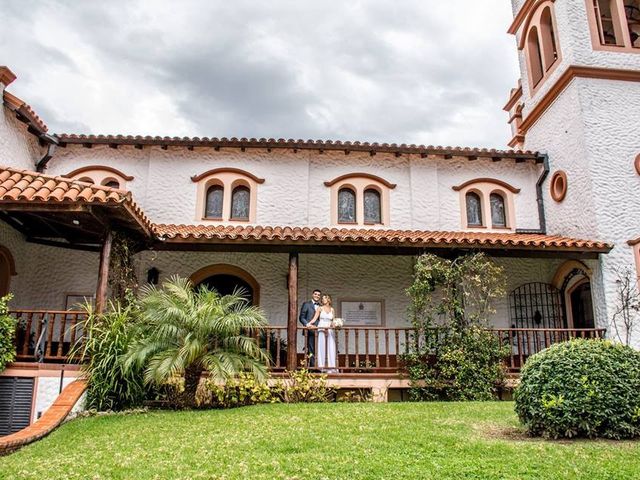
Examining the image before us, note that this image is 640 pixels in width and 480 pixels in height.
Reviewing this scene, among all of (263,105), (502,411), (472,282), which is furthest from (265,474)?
(263,105)

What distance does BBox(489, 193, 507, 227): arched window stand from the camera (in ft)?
45.9

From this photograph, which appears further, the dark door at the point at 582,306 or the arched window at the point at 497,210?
the arched window at the point at 497,210

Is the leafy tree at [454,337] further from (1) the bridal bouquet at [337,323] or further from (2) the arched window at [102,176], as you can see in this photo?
(2) the arched window at [102,176]

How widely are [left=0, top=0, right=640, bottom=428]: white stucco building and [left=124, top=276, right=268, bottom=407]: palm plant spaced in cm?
163

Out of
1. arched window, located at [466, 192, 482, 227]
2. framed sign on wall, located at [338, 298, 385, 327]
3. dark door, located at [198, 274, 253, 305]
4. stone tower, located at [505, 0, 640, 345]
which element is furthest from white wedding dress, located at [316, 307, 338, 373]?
stone tower, located at [505, 0, 640, 345]

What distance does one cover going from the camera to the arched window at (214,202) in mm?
13469

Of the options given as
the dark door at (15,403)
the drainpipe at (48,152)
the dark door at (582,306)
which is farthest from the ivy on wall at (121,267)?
the dark door at (582,306)

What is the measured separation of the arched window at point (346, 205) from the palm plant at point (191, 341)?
543 cm

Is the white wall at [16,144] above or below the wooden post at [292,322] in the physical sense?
above

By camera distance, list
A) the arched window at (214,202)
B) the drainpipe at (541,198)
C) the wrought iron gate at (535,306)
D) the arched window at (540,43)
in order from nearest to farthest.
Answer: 1. the wrought iron gate at (535,306)
2. the arched window at (214,202)
3. the drainpipe at (541,198)
4. the arched window at (540,43)

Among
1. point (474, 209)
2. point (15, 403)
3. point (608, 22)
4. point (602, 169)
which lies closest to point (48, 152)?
point (15, 403)

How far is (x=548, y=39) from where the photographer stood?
14.1m

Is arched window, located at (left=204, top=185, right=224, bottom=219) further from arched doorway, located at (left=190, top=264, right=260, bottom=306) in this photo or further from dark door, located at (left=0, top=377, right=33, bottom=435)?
dark door, located at (left=0, top=377, right=33, bottom=435)

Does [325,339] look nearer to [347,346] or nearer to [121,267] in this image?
[347,346]
